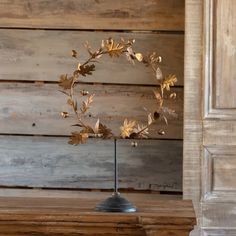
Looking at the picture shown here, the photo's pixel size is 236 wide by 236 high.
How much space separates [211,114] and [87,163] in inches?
20.7

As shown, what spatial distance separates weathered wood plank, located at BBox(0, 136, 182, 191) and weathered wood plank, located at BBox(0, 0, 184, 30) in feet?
1.46

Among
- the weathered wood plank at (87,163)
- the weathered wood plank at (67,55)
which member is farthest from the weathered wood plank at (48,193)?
the weathered wood plank at (67,55)

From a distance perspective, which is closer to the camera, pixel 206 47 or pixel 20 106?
pixel 206 47

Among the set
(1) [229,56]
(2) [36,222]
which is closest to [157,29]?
(1) [229,56]

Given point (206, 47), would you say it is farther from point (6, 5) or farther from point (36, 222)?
point (36, 222)

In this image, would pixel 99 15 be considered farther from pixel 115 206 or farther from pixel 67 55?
pixel 115 206

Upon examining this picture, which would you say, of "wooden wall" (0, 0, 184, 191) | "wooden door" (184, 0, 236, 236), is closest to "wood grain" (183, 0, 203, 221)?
"wooden door" (184, 0, 236, 236)

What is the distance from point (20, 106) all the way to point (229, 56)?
827 millimetres

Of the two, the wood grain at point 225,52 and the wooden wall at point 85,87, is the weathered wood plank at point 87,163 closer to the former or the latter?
the wooden wall at point 85,87

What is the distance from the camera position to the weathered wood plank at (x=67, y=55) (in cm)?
266

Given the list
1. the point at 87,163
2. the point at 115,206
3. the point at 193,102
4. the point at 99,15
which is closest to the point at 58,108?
the point at 87,163

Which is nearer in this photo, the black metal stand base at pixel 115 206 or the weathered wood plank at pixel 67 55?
the black metal stand base at pixel 115 206

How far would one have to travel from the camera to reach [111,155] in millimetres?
2684

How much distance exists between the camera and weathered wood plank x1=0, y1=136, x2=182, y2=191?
2.67 meters
